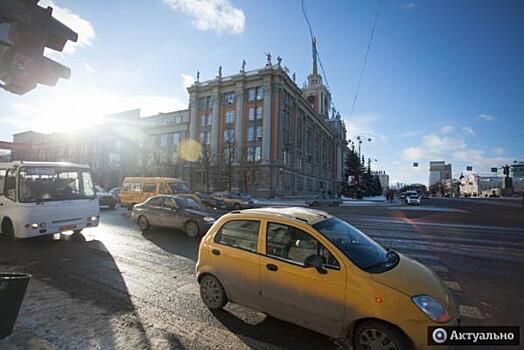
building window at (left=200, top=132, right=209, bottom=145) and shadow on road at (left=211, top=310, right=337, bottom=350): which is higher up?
building window at (left=200, top=132, right=209, bottom=145)

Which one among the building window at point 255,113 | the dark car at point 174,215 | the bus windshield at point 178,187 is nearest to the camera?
the dark car at point 174,215

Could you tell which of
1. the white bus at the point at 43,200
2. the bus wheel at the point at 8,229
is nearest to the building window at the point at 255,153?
the white bus at the point at 43,200

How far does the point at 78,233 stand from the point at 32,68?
24.8 feet

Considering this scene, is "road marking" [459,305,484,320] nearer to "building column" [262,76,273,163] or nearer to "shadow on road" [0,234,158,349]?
"shadow on road" [0,234,158,349]

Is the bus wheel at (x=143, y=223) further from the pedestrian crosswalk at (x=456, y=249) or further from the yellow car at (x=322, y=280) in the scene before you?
the pedestrian crosswalk at (x=456, y=249)

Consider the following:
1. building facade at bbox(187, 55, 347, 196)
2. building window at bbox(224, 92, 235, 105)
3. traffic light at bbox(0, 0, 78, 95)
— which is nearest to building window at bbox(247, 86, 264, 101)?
building facade at bbox(187, 55, 347, 196)

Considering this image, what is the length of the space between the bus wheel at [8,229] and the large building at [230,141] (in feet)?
110

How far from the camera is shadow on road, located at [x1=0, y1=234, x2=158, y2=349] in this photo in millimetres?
3363

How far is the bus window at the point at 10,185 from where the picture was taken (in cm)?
A: 773

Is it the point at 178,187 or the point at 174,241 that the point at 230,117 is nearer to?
the point at 178,187

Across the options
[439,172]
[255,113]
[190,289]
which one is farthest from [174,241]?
[439,172]

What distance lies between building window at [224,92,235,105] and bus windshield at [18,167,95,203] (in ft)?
153

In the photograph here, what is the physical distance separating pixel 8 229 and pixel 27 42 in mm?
7267

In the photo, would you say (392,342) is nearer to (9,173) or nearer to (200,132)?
(9,173)
